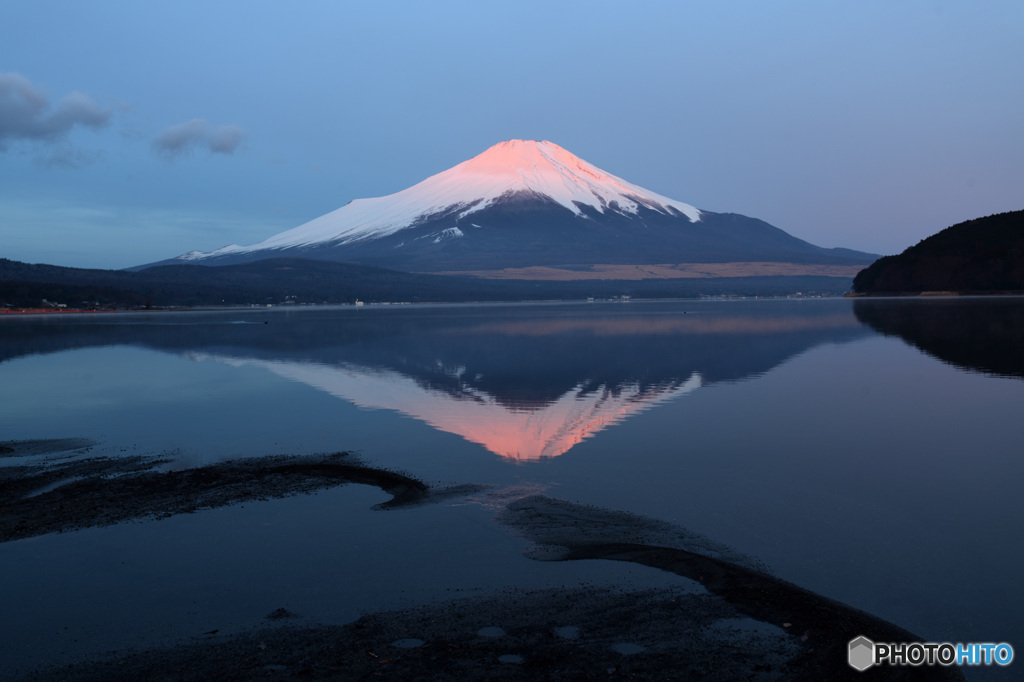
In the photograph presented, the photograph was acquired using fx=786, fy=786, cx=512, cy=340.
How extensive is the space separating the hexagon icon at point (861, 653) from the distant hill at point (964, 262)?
167 m

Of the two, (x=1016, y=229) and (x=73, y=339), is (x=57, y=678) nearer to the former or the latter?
(x=73, y=339)

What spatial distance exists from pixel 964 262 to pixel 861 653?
6977 inches

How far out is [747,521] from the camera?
1131 cm

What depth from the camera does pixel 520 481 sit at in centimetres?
1386

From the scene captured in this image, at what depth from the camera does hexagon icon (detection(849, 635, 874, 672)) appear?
702 cm

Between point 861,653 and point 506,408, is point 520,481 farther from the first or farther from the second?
point 506,408

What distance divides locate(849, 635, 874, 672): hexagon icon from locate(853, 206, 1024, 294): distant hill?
167 m

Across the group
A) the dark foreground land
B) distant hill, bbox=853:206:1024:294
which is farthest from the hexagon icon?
distant hill, bbox=853:206:1024:294

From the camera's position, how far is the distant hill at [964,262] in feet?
496

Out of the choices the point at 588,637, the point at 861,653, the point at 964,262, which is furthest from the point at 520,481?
the point at 964,262

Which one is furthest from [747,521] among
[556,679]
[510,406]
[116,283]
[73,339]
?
[116,283]

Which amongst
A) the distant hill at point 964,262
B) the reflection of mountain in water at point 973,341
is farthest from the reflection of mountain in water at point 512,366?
the distant hill at point 964,262

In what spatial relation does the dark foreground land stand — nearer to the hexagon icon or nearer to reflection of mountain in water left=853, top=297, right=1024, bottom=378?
the hexagon icon

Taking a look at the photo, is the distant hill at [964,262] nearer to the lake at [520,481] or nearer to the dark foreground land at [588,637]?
the lake at [520,481]
